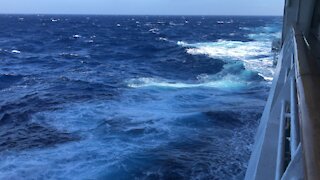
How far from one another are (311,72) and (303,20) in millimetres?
7847

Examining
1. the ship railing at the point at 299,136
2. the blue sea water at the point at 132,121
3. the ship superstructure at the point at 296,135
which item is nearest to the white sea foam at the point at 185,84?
the blue sea water at the point at 132,121

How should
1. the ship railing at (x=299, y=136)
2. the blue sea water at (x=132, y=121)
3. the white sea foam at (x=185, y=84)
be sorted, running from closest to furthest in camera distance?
the ship railing at (x=299, y=136)
the blue sea water at (x=132, y=121)
the white sea foam at (x=185, y=84)

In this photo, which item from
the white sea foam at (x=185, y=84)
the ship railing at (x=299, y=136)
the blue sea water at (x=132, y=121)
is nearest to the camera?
the ship railing at (x=299, y=136)

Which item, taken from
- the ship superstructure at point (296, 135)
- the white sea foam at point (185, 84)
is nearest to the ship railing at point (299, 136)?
the ship superstructure at point (296, 135)

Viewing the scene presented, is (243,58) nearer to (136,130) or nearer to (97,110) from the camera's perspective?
(97,110)

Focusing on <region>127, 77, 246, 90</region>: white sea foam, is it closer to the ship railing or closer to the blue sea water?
the blue sea water

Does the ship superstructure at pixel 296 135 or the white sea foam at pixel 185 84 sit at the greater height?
the ship superstructure at pixel 296 135

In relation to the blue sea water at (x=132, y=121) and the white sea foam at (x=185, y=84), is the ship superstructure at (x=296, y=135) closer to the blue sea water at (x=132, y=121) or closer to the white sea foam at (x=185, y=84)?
the blue sea water at (x=132, y=121)

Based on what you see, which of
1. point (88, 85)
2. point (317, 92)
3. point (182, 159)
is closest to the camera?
point (317, 92)

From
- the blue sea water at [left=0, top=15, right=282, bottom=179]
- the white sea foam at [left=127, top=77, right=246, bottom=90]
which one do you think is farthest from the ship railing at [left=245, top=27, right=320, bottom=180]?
the white sea foam at [left=127, top=77, right=246, bottom=90]

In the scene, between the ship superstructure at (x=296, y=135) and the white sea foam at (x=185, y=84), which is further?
the white sea foam at (x=185, y=84)

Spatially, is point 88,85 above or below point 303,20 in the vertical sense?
Result: below

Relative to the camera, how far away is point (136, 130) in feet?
39.7

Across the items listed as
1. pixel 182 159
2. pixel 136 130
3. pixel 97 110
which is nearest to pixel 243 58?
pixel 97 110
